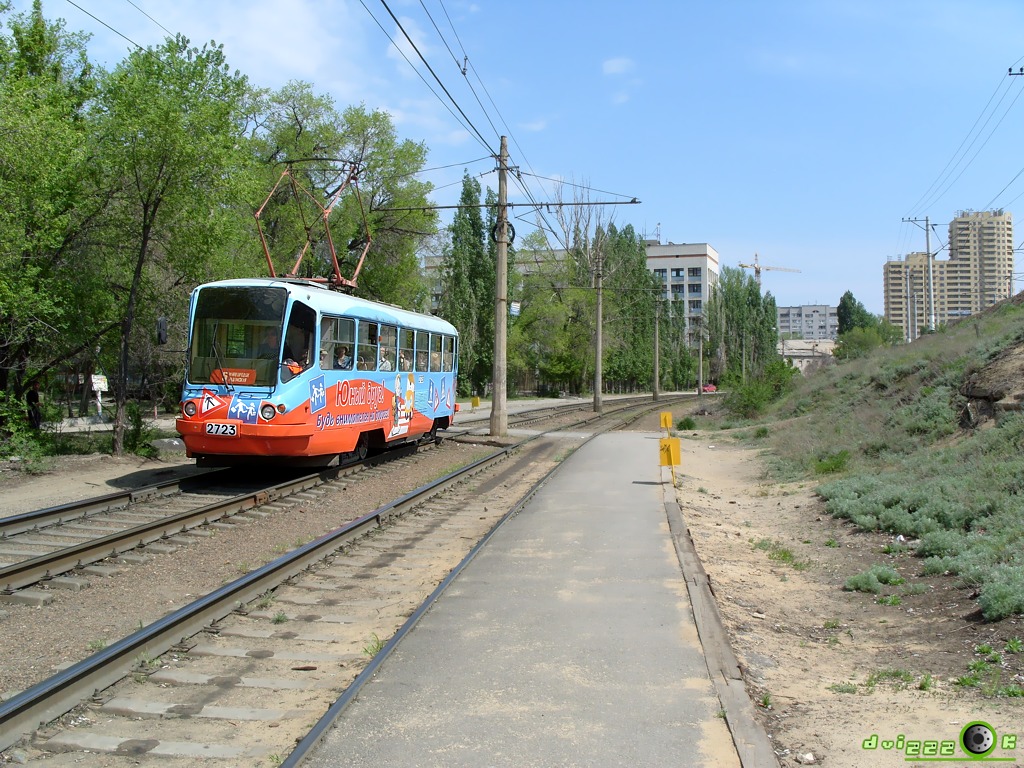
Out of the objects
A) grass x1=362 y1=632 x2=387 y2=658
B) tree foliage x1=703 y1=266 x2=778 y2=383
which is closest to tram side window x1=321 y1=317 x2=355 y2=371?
grass x1=362 y1=632 x2=387 y2=658

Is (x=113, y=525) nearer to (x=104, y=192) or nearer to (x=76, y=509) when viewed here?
(x=76, y=509)

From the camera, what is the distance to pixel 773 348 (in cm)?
11400

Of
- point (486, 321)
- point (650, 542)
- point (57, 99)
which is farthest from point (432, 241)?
point (650, 542)

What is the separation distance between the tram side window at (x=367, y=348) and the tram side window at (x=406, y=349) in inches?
67.4

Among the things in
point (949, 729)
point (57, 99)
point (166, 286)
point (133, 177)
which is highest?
point (57, 99)

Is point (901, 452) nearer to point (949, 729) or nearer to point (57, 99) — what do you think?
point (949, 729)

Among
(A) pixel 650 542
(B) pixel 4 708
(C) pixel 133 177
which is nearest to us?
(B) pixel 4 708

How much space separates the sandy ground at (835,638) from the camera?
5.02 m

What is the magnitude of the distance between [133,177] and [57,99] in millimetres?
2658

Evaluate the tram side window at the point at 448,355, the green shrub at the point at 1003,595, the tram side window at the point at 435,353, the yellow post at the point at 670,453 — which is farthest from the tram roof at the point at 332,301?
the green shrub at the point at 1003,595

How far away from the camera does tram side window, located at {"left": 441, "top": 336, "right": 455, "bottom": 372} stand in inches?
920

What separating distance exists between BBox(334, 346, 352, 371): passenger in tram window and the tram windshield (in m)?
1.59

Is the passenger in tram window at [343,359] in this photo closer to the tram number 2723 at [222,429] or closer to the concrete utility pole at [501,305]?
the tram number 2723 at [222,429]

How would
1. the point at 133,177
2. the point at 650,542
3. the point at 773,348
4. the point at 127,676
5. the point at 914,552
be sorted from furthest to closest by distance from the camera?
the point at 773,348 < the point at 133,177 < the point at 650,542 < the point at 914,552 < the point at 127,676
